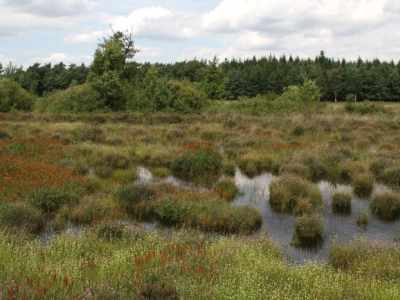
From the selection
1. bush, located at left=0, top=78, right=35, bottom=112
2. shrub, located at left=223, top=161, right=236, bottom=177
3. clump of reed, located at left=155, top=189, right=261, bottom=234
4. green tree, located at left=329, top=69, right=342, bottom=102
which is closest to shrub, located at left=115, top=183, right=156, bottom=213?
clump of reed, located at left=155, top=189, right=261, bottom=234

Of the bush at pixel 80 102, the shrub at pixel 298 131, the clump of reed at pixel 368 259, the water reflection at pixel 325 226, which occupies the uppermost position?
the bush at pixel 80 102

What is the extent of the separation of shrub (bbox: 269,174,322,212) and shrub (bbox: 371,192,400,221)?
1620 millimetres

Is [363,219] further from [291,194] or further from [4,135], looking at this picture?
[4,135]

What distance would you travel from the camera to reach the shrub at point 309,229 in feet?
31.7

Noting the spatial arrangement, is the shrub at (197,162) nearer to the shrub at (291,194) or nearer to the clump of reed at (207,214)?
the shrub at (291,194)

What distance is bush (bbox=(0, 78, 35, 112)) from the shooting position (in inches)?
1422

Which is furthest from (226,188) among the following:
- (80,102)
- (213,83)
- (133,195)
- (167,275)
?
(213,83)

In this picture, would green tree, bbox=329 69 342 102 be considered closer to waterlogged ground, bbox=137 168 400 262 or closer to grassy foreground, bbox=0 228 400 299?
waterlogged ground, bbox=137 168 400 262

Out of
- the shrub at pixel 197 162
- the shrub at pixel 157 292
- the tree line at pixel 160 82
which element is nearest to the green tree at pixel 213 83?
the tree line at pixel 160 82

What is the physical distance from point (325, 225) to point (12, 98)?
35.2m

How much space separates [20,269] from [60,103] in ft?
105

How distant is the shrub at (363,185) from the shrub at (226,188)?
428 centimetres

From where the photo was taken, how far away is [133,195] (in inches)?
455

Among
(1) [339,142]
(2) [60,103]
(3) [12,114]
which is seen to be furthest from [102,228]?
(2) [60,103]
